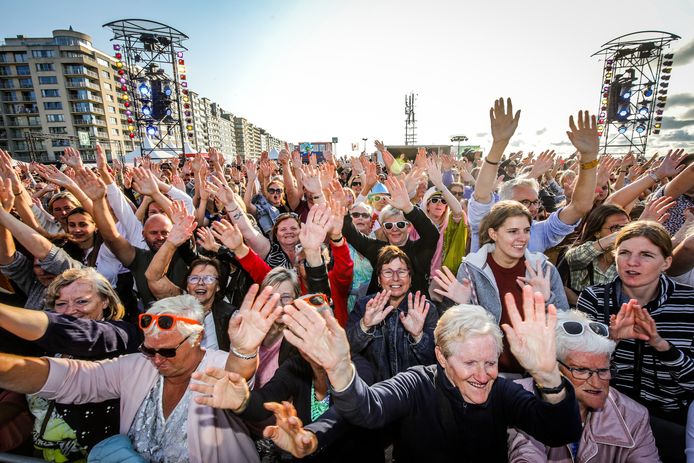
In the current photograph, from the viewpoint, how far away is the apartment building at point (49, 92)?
181 feet

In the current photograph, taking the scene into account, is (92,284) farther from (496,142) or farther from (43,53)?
(43,53)

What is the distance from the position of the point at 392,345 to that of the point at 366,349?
0.62 ft

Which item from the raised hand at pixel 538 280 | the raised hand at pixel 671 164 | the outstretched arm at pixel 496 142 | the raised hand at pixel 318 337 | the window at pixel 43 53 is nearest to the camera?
the raised hand at pixel 318 337

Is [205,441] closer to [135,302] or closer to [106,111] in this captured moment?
[135,302]

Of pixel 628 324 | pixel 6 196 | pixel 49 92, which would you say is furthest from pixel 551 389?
pixel 49 92

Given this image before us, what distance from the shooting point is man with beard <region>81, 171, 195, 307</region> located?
2953 mm

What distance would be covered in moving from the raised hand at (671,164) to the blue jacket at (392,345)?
405cm

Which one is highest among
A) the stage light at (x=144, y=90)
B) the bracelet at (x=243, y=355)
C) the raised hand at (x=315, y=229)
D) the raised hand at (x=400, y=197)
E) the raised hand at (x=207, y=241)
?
the stage light at (x=144, y=90)

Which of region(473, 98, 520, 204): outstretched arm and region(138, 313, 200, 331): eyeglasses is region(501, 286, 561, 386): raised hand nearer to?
region(473, 98, 520, 204): outstretched arm

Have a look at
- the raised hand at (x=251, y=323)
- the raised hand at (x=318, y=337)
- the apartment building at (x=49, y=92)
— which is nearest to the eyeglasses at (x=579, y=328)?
the raised hand at (x=318, y=337)

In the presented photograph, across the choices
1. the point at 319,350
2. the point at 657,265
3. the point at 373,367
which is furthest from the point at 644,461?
the point at 319,350

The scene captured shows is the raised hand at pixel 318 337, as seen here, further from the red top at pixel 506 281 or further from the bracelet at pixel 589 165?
the bracelet at pixel 589 165

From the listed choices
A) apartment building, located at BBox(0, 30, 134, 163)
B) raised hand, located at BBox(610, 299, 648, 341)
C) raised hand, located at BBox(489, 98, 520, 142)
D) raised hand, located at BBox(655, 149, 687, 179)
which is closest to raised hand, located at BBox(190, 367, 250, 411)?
raised hand, located at BBox(610, 299, 648, 341)

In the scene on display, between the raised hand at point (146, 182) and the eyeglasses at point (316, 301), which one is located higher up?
the raised hand at point (146, 182)
